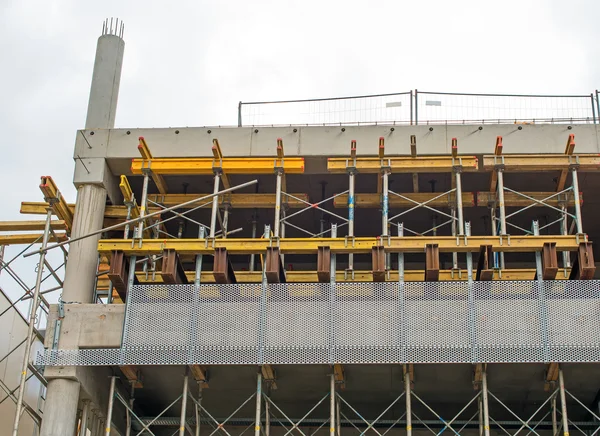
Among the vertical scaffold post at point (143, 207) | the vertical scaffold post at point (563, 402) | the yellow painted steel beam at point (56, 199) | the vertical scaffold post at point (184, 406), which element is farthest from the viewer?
the yellow painted steel beam at point (56, 199)

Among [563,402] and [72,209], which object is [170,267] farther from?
[563,402]

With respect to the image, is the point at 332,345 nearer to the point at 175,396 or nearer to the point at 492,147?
the point at 175,396

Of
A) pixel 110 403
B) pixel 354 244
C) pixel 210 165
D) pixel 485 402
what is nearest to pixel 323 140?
pixel 210 165

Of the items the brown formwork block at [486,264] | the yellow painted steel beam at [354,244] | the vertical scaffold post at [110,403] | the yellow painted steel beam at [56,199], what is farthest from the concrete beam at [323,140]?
the vertical scaffold post at [110,403]

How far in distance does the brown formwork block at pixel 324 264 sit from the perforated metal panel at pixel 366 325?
331mm

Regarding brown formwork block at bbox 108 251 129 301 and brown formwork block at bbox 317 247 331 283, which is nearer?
brown formwork block at bbox 317 247 331 283

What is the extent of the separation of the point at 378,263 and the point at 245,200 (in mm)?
6035

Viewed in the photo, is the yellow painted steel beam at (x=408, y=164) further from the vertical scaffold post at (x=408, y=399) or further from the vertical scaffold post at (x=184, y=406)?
the vertical scaffold post at (x=184, y=406)

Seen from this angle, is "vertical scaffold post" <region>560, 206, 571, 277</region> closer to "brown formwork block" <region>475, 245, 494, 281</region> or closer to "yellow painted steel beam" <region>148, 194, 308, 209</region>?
"brown formwork block" <region>475, 245, 494, 281</region>

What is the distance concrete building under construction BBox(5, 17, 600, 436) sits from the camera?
28609 millimetres

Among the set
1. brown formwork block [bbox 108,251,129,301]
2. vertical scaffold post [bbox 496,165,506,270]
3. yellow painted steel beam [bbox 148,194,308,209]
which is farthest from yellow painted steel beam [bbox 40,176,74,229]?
vertical scaffold post [bbox 496,165,506,270]

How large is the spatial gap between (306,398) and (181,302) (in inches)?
206

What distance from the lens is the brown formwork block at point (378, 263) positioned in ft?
96.1

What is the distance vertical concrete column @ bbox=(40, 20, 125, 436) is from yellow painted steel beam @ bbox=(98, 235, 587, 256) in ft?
4.12
